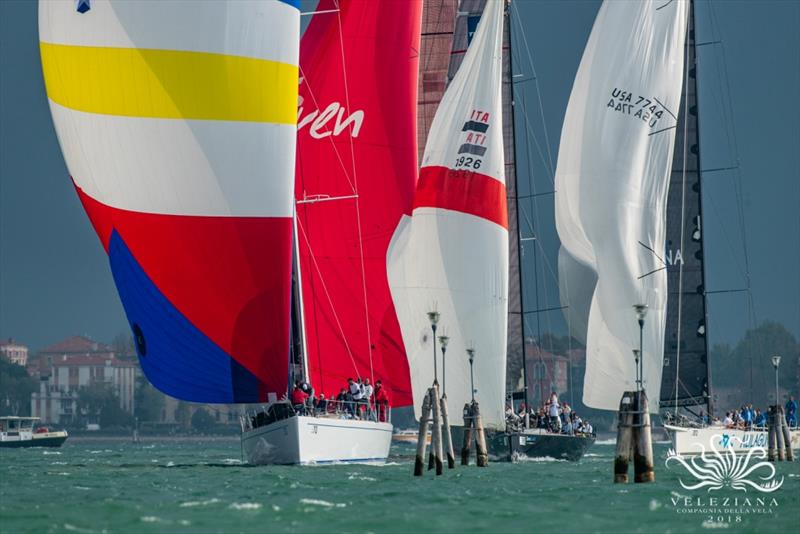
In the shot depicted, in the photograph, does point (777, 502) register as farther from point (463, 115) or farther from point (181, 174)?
point (463, 115)

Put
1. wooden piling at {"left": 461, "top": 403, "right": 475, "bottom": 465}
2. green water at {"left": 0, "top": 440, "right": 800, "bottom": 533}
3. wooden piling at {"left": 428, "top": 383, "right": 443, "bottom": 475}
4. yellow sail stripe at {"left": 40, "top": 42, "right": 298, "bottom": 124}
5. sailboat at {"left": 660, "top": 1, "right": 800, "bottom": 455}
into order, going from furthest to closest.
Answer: sailboat at {"left": 660, "top": 1, "right": 800, "bottom": 455}, wooden piling at {"left": 461, "top": 403, "right": 475, "bottom": 465}, wooden piling at {"left": 428, "top": 383, "right": 443, "bottom": 475}, yellow sail stripe at {"left": 40, "top": 42, "right": 298, "bottom": 124}, green water at {"left": 0, "top": 440, "right": 800, "bottom": 533}

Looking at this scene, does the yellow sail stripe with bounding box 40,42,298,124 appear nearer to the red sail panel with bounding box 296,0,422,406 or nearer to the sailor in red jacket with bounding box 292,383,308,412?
the sailor in red jacket with bounding box 292,383,308,412

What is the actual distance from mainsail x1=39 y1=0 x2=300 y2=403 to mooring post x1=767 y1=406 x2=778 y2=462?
1464 cm

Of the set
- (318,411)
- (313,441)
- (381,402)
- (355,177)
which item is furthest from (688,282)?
(313,441)

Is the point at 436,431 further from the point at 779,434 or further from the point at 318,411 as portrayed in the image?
the point at 779,434

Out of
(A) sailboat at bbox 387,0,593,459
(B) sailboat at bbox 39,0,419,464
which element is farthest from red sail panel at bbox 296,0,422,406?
(B) sailboat at bbox 39,0,419,464

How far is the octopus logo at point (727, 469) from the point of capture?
3100 cm

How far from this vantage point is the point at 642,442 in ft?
93.1

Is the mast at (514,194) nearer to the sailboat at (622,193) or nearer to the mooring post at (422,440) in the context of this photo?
the sailboat at (622,193)

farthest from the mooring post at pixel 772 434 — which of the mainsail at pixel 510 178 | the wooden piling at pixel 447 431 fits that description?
the wooden piling at pixel 447 431

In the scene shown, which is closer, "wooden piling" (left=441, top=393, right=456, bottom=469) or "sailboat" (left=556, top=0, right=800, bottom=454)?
"wooden piling" (left=441, top=393, right=456, bottom=469)

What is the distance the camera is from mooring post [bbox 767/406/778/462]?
42719 millimetres

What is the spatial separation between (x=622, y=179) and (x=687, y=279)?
476cm

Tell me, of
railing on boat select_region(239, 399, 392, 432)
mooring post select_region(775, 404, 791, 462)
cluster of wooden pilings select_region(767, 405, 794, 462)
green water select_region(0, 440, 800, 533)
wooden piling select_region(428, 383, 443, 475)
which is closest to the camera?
green water select_region(0, 440, 800, 533)
